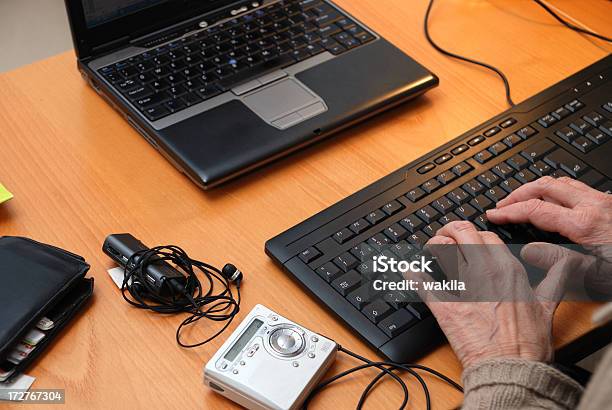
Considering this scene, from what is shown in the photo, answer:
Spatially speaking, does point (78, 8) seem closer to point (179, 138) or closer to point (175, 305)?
point (179, 138)

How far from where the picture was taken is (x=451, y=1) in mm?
1270

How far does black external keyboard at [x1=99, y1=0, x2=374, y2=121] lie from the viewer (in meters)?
0.99

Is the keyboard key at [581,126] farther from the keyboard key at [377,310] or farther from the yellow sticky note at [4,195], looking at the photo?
the yellow sticky note at [4,195]

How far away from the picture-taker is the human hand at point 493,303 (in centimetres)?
75

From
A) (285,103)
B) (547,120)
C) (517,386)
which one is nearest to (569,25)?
(547,120)

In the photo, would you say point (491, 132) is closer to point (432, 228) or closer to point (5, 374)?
point (432, 228)

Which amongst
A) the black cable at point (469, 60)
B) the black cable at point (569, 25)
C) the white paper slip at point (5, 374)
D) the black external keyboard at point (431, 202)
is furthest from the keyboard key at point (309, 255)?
the black cable at point (569, 25)

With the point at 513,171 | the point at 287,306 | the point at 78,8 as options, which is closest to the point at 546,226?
the point at 513,171

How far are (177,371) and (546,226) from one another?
420 millimetres

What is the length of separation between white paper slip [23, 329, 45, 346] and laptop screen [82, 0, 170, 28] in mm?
417

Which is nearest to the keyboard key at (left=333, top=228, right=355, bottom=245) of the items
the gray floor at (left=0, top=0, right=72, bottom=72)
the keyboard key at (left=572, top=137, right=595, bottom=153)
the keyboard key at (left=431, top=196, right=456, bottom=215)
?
the keyboard key at (left=431, top=196, right=456, bottom=215)

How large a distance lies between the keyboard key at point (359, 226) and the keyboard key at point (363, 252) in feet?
0.07

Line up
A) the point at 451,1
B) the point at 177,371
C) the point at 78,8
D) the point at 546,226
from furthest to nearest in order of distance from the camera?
the point at 451,1
the point at 78,8
the point at 546,226
the point at 177,371

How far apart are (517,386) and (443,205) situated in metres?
0.24
